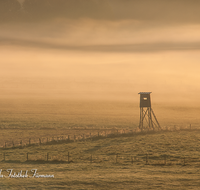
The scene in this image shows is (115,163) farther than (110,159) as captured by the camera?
No

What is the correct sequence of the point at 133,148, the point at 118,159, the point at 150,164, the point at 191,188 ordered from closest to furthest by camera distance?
the point at 191,188, the point at 150,164, the point at 118,159, the point at 133,148

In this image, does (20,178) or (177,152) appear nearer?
(20,178)

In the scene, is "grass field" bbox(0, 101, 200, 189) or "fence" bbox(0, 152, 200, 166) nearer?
"grass field" bbox(0, 101, 200, 189)

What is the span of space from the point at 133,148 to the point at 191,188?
1951 cm

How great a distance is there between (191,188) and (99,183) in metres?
6.53

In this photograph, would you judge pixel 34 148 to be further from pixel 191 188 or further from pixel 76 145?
pixel 191 188

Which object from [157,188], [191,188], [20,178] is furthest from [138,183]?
[20,178]

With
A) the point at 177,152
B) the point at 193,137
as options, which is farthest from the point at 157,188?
the point at 193,137

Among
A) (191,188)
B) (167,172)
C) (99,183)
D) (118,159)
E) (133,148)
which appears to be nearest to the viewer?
(191,188)

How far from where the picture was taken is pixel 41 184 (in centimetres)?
2139

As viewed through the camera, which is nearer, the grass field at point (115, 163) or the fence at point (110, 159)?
the grass field at point (115, 163)

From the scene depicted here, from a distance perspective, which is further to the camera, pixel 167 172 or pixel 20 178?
pixel 167 172

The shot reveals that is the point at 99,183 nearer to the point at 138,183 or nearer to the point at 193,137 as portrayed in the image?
the point at 138,183

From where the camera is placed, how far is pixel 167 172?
2611 centimetres
